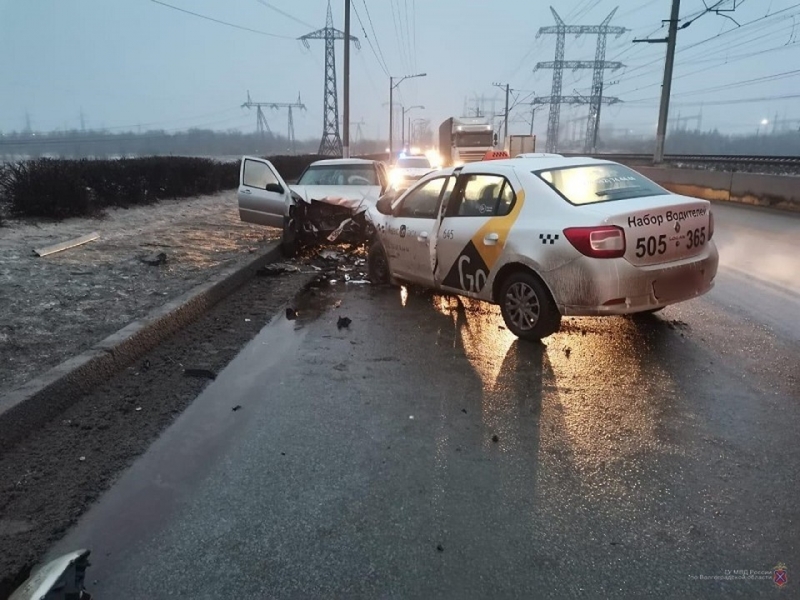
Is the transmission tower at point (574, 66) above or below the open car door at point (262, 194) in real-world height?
above

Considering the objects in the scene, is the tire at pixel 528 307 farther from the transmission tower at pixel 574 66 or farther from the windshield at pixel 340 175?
the transmission tower at pixel 574 66

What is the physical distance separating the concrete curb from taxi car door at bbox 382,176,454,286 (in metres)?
2.27

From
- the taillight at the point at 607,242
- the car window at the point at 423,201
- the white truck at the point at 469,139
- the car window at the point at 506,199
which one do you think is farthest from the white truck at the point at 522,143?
the taillight at the point at 607,242

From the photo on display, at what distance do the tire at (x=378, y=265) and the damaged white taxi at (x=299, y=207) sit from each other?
2596mm

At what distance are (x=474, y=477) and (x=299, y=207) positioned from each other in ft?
28.4

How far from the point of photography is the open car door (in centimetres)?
1096

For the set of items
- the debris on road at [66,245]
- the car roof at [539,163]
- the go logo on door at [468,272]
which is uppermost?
the car roof at [539,163]

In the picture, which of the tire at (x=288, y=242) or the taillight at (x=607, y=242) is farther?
the tire at (x=288, y=242)

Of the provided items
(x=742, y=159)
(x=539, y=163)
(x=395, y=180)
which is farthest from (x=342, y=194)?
(x=742, y=159)

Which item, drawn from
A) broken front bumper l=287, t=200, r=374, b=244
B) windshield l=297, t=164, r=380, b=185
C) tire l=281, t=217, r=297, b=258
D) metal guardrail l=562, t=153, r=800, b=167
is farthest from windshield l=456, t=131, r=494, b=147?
tire l=281, t=217, r=297, b=258

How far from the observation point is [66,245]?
909 cm

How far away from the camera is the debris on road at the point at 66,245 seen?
334 inches

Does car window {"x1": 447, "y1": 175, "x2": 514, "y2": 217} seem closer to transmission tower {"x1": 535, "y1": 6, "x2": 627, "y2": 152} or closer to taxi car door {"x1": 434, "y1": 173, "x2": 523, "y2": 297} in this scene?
taxi car door {"x1": 434, "y1": 173, "x2": 523, "y2": 297}

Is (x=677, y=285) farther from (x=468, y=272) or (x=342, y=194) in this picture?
(x=342, y=194)
